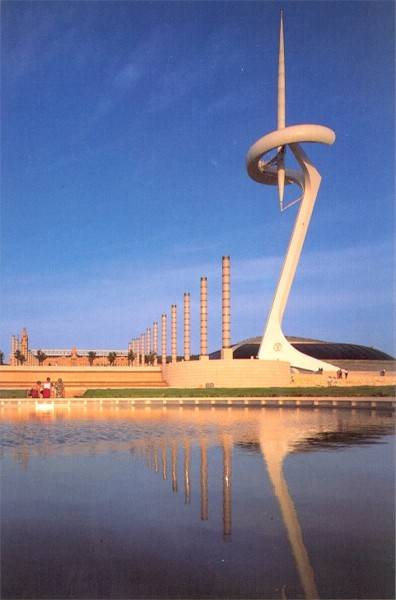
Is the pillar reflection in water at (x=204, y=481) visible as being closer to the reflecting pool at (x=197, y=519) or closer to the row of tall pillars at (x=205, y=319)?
the reflecting pool at (x=197, y=519)

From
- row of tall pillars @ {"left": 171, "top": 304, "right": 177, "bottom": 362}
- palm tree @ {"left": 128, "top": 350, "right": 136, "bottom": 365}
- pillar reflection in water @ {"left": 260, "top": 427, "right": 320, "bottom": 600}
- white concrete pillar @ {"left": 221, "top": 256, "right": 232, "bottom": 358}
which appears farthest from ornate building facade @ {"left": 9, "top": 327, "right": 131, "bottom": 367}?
pillar reflection in water @ {"left": 260, "top": 427, "right": 320, "bottom": 600}

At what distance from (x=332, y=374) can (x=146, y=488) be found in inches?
1300

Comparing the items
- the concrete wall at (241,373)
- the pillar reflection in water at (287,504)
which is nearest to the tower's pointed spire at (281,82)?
the concrete wall at (241,373)

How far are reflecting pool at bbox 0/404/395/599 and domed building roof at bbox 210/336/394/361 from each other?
41226mm

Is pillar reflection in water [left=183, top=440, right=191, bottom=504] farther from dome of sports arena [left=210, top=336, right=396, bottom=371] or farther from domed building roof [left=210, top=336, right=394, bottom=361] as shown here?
domed building roof [left=210, top=336, right=394, bottom=361]

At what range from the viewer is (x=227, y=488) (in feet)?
23.0

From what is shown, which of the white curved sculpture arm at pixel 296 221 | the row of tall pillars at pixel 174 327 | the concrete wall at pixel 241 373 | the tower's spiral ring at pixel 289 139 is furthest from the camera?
the row of tall pillars at pixel 174 327

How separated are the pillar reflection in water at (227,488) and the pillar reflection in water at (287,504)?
1.66 ft

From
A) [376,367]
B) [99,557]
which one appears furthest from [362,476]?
[376,367]

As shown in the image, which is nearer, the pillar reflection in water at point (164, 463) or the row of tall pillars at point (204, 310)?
the pillar reflection in water at point (164, 463)

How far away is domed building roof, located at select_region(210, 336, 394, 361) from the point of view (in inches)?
2032

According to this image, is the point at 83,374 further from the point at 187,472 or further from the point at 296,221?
the point at 187,472

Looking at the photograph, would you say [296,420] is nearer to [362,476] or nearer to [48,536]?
[362,476]

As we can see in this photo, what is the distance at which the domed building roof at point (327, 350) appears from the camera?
51625 mm
